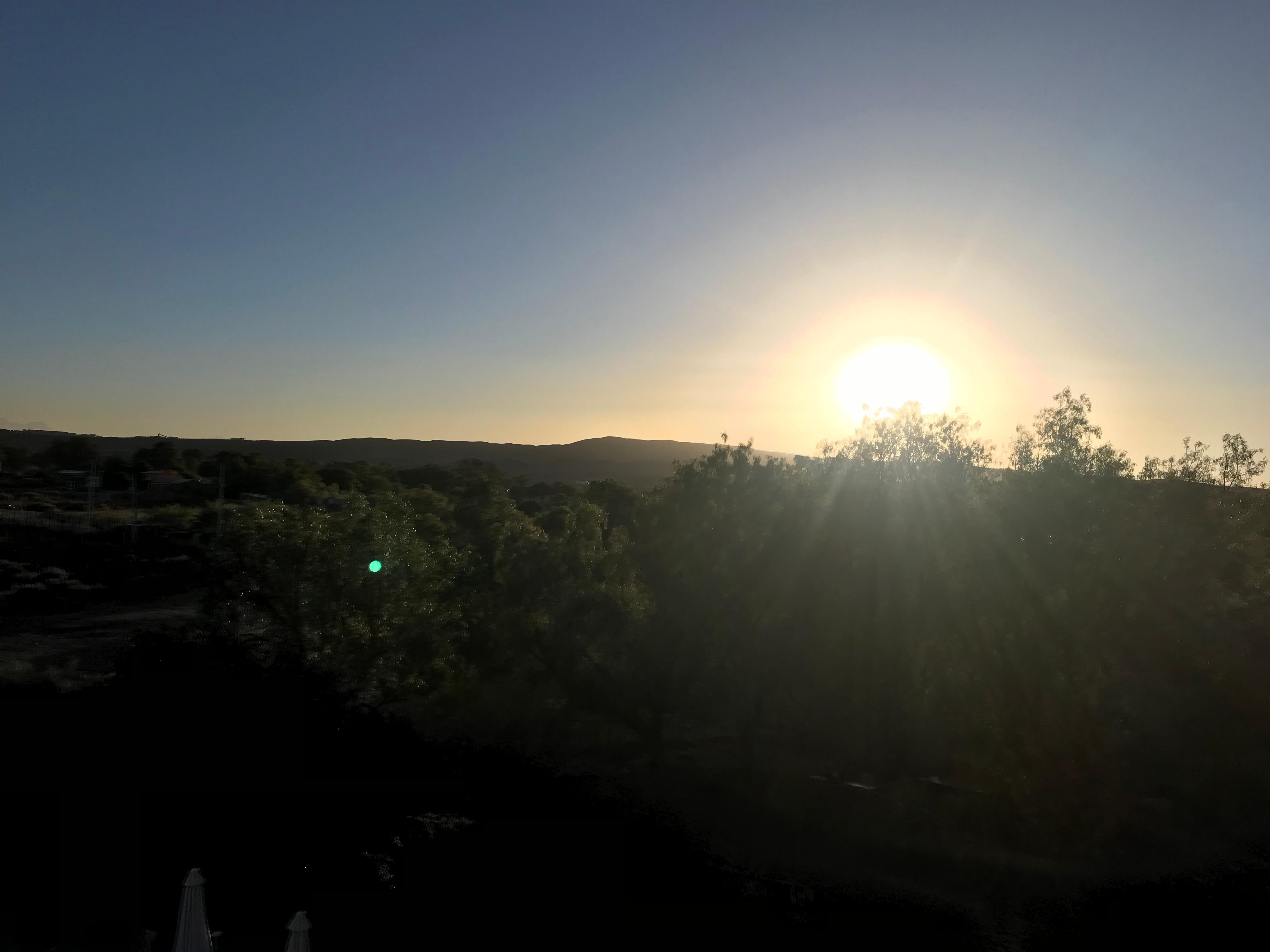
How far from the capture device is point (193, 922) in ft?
23.1

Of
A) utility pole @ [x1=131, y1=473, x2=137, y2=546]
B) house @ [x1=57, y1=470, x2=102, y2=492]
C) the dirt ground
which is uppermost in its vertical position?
house @ [x1=57, y1=470, x2=102, y2=492]

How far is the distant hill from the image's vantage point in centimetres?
15238

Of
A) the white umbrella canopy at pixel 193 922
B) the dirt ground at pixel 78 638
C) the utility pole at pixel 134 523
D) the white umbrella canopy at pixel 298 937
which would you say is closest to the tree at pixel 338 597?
the dirt ground at pixel 78 638

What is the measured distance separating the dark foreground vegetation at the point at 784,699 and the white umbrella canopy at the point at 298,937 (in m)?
7.74

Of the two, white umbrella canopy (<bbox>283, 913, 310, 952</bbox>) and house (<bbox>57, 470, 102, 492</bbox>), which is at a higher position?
house (<bbox>57, 470, 102, 492</bbox>)

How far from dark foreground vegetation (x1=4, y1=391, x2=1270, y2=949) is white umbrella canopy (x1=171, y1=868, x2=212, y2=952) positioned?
7430mm

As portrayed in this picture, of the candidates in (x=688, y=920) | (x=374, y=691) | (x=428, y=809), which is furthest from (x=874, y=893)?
(x=374, y=691)

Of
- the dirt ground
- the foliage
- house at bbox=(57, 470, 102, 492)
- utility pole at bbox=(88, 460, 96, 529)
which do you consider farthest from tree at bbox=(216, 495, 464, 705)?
house at bbox=(57, 470, 102, 492)

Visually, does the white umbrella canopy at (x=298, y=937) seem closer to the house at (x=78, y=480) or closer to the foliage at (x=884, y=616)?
the foliage at (x=884, y=616)

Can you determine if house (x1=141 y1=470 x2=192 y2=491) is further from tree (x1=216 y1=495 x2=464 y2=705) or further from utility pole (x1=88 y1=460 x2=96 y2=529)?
tree (x1=216 y1=495 x2=464 y2=705)

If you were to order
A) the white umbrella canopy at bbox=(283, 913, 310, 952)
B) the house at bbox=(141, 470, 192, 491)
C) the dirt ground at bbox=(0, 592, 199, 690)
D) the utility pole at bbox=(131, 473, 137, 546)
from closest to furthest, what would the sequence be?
the white umbrella canopy at bbox=(283, 913, 310, 952)
the dirt ground at bbox=(0, 592, 199, 690)
the utility pole at bbox=(131, 473, 137, 546)
the house at bbox=(141, 470, 192, 491)

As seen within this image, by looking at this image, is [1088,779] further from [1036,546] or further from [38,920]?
[38,920]

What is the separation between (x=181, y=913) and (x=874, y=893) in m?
13.7

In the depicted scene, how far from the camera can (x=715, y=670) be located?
20875mm
